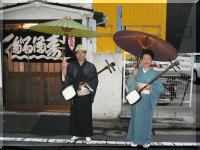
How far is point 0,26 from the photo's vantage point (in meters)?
7.79

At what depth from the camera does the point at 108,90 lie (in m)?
7.29

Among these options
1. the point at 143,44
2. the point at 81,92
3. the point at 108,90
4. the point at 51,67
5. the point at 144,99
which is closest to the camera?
the point at 143,44

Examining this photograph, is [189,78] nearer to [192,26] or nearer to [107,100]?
[107,100]

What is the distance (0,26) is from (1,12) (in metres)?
0.47

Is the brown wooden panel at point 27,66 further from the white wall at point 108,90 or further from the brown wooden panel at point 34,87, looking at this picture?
the white wall at point 108,90

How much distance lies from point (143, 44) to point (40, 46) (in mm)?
3887

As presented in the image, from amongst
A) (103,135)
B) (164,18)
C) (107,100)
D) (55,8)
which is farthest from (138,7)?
(103,135)

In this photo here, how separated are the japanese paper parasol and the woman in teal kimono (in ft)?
0.52

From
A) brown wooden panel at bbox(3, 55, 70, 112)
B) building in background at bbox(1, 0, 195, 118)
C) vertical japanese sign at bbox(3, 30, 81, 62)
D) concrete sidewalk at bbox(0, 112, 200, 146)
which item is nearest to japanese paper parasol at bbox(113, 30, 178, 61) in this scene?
building in background at bbox(1, 0, 195, 118)

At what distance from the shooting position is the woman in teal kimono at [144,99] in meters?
5.18

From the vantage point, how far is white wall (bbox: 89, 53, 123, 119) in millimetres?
7180

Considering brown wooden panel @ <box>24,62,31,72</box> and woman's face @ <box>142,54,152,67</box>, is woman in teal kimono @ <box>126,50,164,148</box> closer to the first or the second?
woman's face @ <box>142,54,152,67</box>

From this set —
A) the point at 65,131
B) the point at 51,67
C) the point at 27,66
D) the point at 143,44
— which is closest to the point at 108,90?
the point at 65,131

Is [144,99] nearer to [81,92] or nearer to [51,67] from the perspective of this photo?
[81,92]
